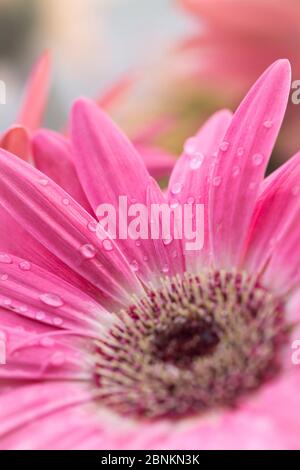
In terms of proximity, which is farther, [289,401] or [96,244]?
[96,244]

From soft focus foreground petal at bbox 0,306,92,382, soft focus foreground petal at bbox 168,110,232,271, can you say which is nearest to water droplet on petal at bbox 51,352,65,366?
soft focus foreground petal at bbox 0,306,92,382

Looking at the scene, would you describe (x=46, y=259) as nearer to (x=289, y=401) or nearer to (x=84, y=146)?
(x=84, y=146)

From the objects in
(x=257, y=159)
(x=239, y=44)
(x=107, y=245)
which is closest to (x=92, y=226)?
(x=107, y=245)

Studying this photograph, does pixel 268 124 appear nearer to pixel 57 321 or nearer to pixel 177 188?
pixel 177 188

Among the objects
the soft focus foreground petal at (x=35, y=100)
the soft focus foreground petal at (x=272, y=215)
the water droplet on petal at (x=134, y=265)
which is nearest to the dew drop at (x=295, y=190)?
the soft focus foreground petal at (x=272, y=215)

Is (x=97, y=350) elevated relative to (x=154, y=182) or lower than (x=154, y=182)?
lower

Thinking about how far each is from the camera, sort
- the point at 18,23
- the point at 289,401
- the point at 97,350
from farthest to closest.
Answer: the point at 18,23 < the point at 97,350 < the point at 289,401

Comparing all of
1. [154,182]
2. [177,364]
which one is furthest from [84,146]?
[177,364]
